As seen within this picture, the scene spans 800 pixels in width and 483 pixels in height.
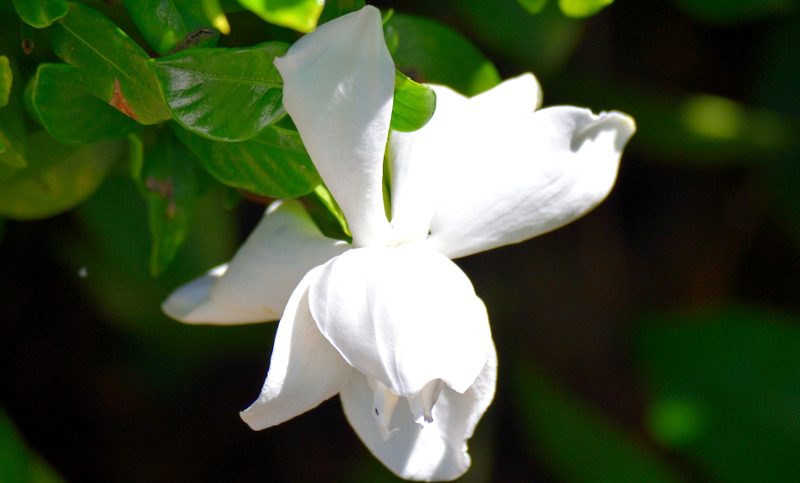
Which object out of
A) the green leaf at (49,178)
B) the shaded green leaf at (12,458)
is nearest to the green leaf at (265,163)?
the green leaf at (49,178)

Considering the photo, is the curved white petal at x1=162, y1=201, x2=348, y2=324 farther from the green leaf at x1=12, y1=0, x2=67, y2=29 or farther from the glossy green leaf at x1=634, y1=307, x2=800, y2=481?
the glossy green leaf at x1=634, y1=307, x2=800, y2=481

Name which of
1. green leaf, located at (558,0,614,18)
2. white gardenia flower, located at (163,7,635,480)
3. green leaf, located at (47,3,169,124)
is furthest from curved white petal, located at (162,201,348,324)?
green leaf, located at (558,0,614,18)

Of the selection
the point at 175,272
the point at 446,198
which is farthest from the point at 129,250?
the point at 446,198

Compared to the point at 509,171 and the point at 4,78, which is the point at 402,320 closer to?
the point at 509,171

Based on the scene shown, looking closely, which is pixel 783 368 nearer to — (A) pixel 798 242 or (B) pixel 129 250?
(A) pixel 798 242

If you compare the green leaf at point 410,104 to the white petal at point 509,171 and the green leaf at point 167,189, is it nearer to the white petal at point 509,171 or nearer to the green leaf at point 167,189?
the white petal at point 509,171

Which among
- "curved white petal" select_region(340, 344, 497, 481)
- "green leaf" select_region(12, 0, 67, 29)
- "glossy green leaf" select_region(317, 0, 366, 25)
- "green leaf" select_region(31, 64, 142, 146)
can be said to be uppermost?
"green leaf" select_region(12, 0, 67, 29)
